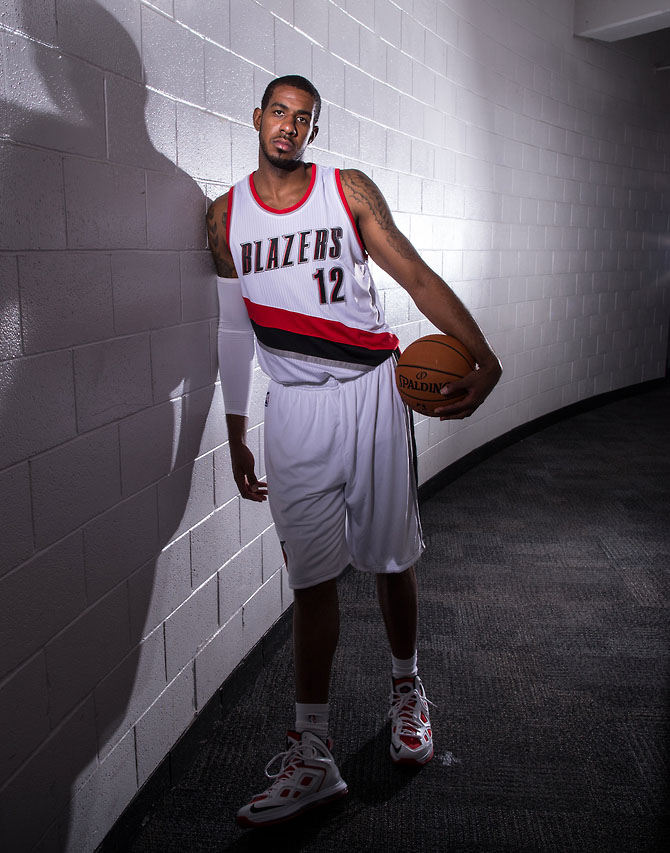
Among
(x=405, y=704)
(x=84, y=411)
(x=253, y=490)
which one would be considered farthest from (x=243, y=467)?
(x=405, y=704)

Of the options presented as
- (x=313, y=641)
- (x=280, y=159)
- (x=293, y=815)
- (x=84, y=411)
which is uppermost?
(x=280, y=159)

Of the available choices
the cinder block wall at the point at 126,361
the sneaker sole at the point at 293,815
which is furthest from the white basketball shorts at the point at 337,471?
the sneaker sole at the point at 293,815

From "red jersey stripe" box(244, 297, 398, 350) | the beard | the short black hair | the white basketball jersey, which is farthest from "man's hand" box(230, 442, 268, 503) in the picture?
the short black hair

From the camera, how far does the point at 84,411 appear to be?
146 cm

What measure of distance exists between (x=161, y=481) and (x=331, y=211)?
727 millimetres

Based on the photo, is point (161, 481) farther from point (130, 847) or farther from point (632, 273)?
point (632, 273)

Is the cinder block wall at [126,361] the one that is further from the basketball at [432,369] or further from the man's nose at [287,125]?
the basketball at [432,369]

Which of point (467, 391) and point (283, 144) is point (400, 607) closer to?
point (467, 391)

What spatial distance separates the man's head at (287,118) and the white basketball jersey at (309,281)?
0.10 m

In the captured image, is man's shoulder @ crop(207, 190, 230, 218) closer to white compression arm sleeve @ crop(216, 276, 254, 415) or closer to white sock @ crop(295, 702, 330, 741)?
white compression arm sleeve @ crop(216, 276, 254, 415)

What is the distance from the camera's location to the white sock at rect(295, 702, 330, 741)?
188 cm

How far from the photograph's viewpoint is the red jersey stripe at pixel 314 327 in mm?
1819

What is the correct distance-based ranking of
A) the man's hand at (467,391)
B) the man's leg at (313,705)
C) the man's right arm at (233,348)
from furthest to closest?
the man's right arm at (233,348) → the man's leg at (313,705) → the man's hand at (467,391)

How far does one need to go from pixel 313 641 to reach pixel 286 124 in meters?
1.19
